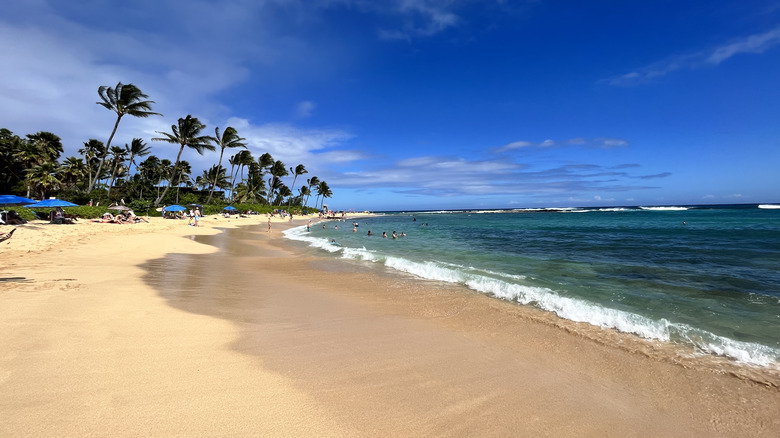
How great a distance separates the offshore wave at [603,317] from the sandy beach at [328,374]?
660 millimetres

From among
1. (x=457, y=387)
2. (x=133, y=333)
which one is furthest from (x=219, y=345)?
(x=457, y=387)

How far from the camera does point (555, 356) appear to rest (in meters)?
4.59

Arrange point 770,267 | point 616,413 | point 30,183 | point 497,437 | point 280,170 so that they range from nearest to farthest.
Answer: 1. point 497,437
2. point 616,413
3. point 770,267
4. point 30,183
5. point 280,170

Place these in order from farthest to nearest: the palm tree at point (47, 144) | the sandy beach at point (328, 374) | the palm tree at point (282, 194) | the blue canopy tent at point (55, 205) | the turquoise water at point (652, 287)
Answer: the palm tree at point (282, 194)
the palm tree at point (47, 144)
the blue canopy tent at point (55, 205)
the turquoise water at point (652, 287)
the sandy beach at point (328, 374)

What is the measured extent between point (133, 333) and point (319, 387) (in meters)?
3.12

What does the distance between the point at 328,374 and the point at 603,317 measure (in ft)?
18.1

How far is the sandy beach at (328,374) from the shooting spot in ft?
9.15

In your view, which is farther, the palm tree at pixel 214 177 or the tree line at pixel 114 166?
the palm tree at pixel 214 177

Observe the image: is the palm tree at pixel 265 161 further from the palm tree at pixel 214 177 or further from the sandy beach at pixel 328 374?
the sandy beach at pixel 328 374

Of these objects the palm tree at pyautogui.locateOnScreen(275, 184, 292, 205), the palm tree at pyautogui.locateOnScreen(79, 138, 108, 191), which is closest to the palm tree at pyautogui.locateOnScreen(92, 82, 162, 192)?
the palm tree at pyautogui.locateOnScreen(79, 138, 108, 191)

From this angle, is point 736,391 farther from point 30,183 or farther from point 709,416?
point 30,183

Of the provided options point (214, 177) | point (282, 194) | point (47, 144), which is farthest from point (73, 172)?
point (282, 194)

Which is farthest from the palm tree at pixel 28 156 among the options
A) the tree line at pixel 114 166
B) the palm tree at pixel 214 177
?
the palm tree at pixel 214 177

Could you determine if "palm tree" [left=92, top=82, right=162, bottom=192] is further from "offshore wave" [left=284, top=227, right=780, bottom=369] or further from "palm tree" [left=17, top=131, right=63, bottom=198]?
"offshore wave" [left=284, top=227, right=780, bottom=369]
